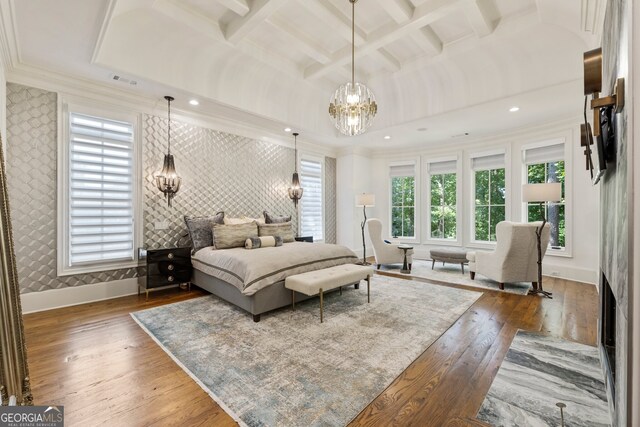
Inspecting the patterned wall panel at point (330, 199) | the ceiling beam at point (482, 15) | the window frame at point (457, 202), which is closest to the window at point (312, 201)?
the patterned wall panel at point (330, 199)

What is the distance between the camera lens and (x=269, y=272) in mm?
3283

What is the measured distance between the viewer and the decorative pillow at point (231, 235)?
14.2ft

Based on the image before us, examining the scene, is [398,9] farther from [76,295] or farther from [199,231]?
[76,295]

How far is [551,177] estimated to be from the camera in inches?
213

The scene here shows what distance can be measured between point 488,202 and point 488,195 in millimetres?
156

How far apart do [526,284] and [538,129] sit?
3.00 meters

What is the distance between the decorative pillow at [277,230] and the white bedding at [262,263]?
30.0 inches

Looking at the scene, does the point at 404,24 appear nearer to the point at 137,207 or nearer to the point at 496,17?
the point at 496,17

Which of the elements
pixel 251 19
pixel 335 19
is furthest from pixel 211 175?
pixel 335 19

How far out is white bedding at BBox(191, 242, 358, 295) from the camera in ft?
10.5

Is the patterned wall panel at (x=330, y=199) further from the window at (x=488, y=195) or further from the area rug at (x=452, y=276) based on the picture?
the window at (x=488, y=195)

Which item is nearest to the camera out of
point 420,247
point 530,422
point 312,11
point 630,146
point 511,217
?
point 630,146

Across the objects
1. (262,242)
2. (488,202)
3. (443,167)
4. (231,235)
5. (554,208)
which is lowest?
(262,242)

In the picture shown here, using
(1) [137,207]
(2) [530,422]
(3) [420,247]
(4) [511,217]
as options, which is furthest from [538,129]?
(1) [137,207]
